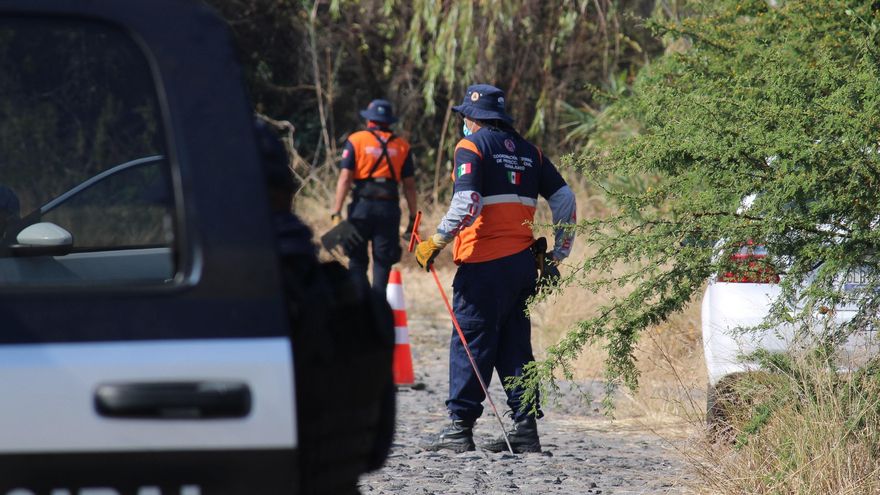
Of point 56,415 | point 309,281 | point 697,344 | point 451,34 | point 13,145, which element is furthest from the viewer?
point 13,145

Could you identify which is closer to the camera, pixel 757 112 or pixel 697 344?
pixel 757 112

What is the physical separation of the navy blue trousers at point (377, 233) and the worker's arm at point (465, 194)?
14.2 ft

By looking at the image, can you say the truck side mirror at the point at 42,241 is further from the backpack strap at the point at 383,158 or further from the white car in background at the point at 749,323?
the backpack strap at the point at 383,158

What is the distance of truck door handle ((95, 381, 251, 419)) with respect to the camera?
221 cm

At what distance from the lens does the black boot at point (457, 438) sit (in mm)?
6414

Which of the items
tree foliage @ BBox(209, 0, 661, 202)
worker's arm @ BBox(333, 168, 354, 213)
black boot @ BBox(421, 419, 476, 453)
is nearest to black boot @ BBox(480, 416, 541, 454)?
black boot @ BBox(421, 419, 476, 453)

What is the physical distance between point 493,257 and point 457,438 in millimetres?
911

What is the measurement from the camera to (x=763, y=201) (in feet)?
15.3

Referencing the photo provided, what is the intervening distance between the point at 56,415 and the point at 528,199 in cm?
442

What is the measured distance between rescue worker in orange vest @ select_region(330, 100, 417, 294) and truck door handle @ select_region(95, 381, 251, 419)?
830cm

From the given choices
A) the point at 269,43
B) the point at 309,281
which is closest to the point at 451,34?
the point at 269,43

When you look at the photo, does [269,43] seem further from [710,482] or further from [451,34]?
[710,482]

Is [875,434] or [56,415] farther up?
[56,415]

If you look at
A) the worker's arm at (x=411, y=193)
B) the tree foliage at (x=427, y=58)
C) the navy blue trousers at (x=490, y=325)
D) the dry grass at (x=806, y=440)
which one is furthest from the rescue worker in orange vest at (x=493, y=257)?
the tree foliage at (x=427, y=58)
